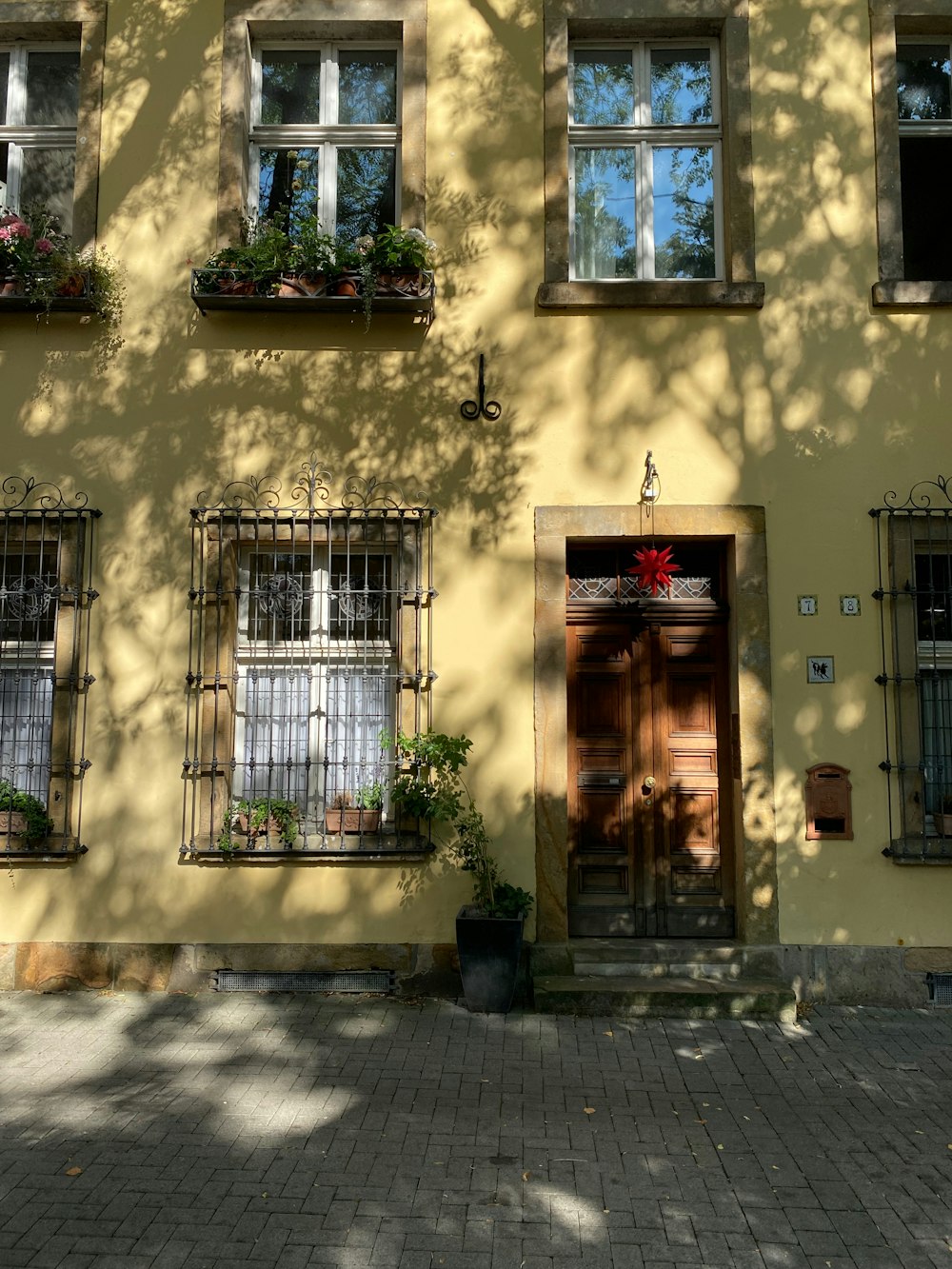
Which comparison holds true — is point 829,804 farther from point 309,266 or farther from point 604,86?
point 604,86

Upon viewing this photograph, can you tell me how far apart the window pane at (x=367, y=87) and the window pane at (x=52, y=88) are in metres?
1.87

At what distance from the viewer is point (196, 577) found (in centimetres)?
670

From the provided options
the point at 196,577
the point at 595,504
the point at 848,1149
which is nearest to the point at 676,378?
the point at 595,504

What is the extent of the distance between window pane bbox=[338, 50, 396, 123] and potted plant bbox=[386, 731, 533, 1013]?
4.29 m

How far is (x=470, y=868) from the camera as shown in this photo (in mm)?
6355

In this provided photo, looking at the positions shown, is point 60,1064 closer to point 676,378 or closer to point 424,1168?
point 424,1168

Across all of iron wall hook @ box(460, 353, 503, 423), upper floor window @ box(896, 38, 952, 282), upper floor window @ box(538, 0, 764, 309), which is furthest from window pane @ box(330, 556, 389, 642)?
upper floor window @ box(896, 38, 952, 282)

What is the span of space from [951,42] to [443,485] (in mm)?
4664

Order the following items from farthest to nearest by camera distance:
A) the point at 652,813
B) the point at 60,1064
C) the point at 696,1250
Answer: the point at 652,813, the point at 60,1064, the point at 696,1250

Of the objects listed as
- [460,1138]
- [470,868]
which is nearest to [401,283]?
[470,868]

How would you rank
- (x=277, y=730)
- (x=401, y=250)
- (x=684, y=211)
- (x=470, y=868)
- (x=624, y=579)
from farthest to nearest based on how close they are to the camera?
(x=684, y=211)
(x=624, y=579)
(x=277, y=730)
(x=401, y=250)
(x=470, y=868)

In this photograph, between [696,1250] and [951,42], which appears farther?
[951,42]

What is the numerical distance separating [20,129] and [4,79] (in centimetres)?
45

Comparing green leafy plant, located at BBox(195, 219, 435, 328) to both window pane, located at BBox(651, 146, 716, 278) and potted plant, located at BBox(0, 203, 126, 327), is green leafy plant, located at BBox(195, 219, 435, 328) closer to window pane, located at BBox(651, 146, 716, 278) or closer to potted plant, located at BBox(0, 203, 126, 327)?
potted plant, located at BBox(0, 203, 126, 327)
